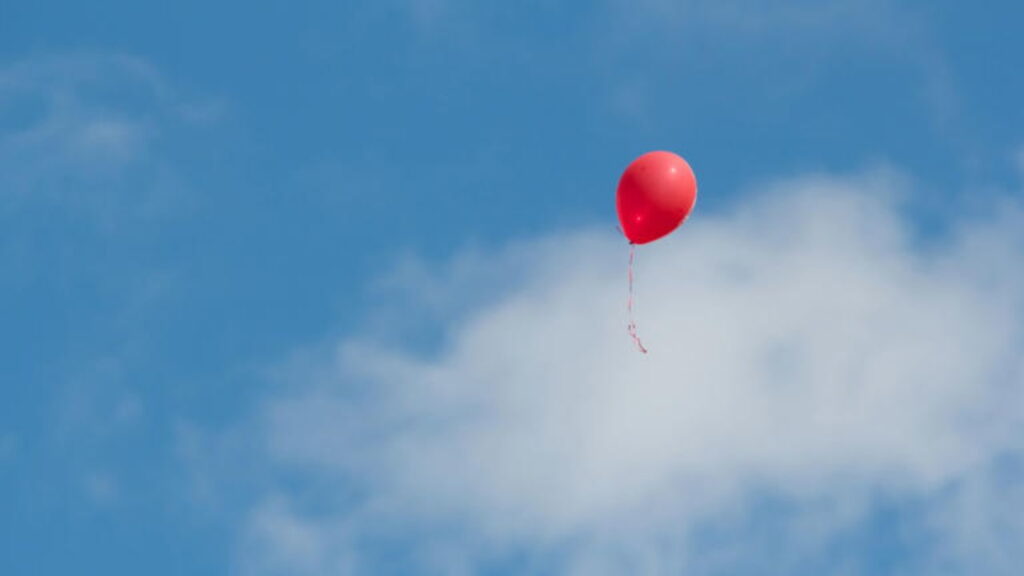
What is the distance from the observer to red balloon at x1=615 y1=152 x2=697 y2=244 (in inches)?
2104

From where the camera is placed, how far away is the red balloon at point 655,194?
53438mm

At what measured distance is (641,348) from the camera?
54250 mm

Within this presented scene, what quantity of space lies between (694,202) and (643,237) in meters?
1.11

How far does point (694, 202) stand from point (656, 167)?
1.22 metres

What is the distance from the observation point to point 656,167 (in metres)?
53.6

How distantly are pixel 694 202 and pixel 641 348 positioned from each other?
2716 mm

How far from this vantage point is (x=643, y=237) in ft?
178

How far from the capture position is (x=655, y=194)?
53.4 m

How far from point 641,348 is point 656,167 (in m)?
3.21

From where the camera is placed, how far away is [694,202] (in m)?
54.4

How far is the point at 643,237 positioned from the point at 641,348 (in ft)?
6.35

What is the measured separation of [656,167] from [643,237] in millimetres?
1349
